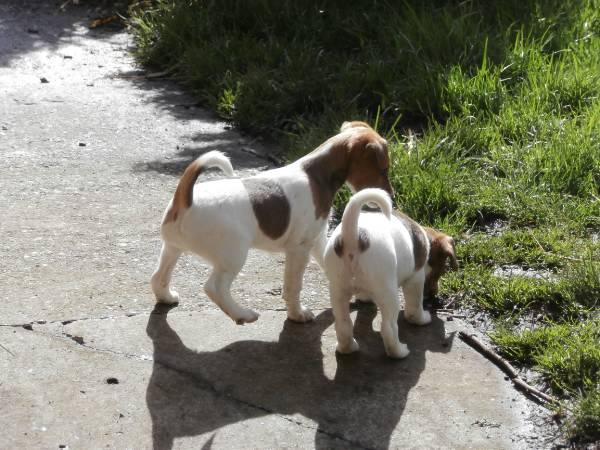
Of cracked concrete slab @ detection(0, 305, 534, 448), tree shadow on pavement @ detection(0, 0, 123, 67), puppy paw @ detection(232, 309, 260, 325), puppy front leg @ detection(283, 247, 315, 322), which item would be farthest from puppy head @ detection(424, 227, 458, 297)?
tree shadow on pavement @ detection(0, 0, 123, 67)

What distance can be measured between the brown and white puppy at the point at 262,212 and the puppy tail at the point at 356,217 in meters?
0.40

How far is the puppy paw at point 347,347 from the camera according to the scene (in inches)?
183

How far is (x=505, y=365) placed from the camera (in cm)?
464

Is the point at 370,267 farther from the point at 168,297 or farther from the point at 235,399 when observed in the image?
the point at 168,297

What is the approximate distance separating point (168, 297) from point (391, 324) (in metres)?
1.18

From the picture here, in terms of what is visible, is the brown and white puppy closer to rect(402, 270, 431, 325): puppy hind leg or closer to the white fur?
the white fur

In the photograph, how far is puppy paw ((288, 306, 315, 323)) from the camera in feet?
16.3

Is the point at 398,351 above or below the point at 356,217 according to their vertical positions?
below

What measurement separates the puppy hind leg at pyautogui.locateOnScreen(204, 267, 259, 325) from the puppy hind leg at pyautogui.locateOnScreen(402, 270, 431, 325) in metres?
0.84

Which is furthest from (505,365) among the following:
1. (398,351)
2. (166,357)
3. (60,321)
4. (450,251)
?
(60,321)

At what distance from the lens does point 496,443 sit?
4102 mm

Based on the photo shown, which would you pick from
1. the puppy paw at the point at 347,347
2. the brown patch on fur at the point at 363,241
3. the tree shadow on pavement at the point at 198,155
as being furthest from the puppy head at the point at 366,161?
the tree shadow on pavement at the point at 198,155

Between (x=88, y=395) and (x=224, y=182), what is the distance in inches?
44.0

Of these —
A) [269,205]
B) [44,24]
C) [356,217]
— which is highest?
[356,217]
